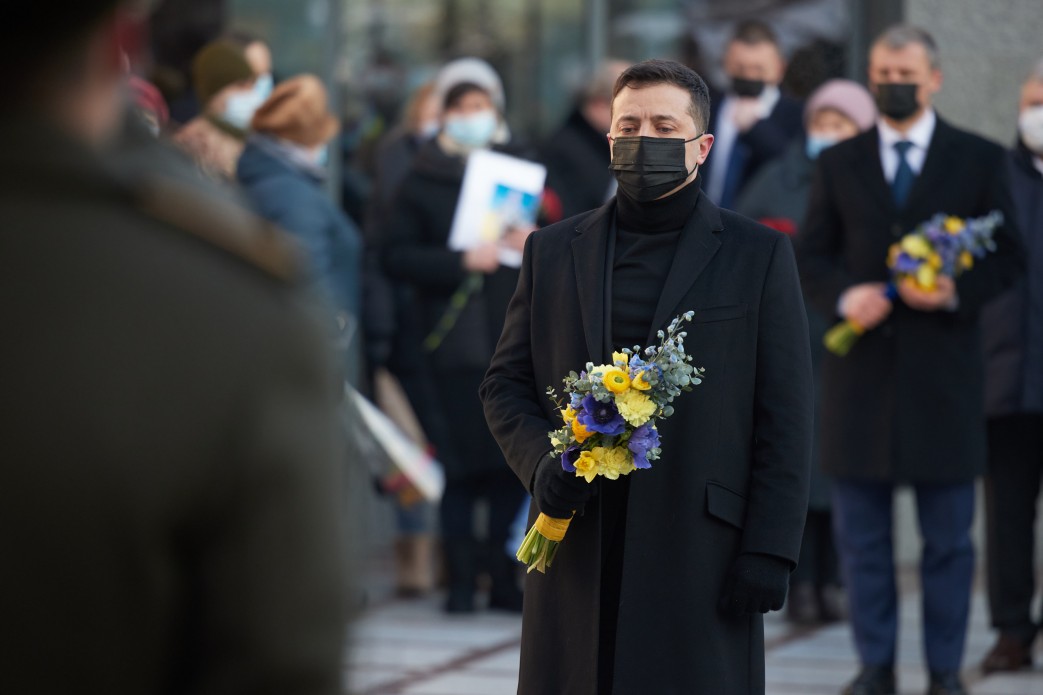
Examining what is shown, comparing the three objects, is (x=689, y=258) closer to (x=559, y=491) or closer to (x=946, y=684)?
(x=559, y=491)

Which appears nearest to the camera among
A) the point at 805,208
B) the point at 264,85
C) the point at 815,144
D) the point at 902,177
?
the point at 902,177

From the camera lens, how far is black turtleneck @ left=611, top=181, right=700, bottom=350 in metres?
3.80

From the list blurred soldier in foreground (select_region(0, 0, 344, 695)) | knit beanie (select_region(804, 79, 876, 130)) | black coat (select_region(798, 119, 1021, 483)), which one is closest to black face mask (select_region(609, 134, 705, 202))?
black coat (select_region(798, 119, 1021, 483))

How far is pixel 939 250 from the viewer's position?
238 inches

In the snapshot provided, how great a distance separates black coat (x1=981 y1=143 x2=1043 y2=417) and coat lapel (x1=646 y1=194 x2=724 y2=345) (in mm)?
3345

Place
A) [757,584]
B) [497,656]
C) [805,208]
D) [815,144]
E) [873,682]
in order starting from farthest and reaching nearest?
[815,144] < [805,208] < [497,656] < [873,682] < [757,584]

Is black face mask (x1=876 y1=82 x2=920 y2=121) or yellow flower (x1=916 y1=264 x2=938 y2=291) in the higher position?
black face mask (x1=876 y1=82 x2=920 y2=121)

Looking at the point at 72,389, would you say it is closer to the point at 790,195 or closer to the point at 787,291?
the point at 787,291

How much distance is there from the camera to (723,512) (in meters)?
3.69

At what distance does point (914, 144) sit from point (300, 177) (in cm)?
227

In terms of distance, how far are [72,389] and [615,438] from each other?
93.5 inches

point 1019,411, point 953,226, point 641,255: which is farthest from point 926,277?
point 641,255

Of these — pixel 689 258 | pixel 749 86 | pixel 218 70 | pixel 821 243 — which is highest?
pixel 749 86

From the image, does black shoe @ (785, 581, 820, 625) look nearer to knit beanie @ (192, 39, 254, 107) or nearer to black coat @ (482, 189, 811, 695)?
knit beanie @ (192, 39, 254, 107)
